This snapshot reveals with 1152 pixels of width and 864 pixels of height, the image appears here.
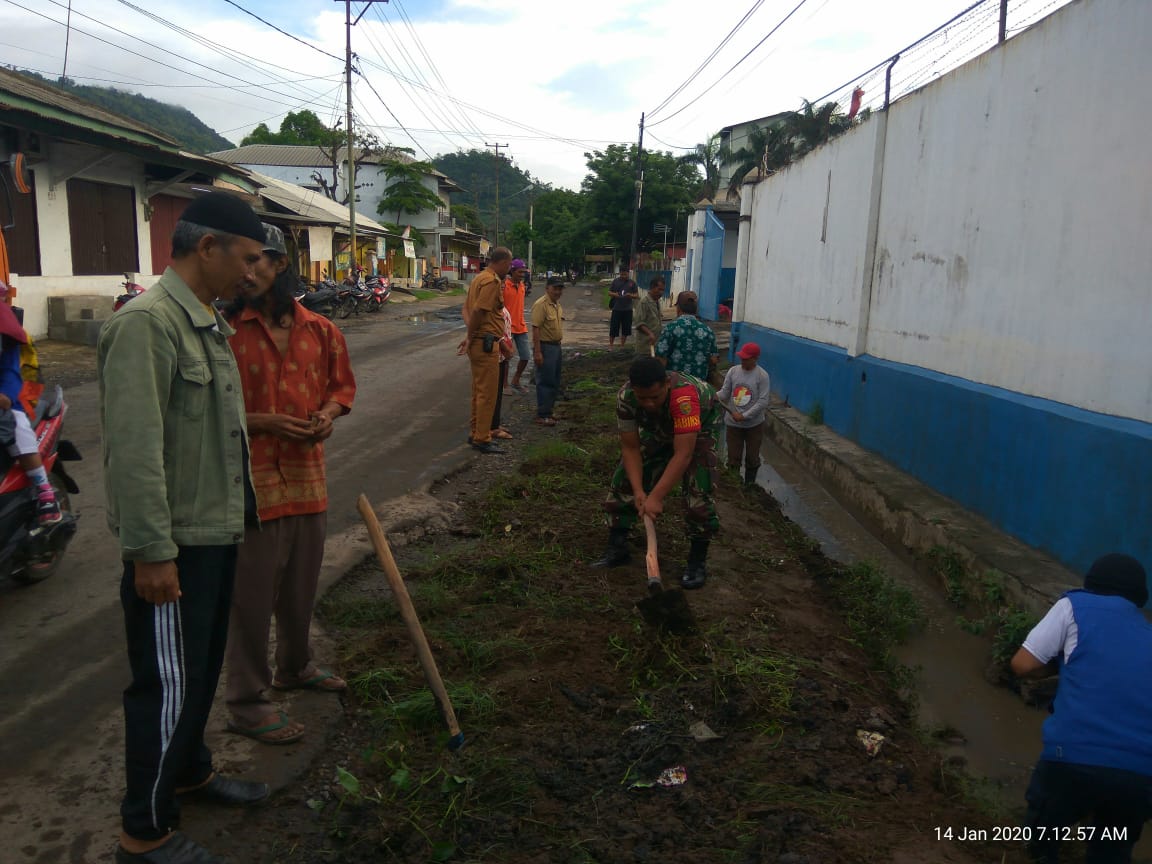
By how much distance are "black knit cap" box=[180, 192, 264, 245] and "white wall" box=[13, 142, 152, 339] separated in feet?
42.5

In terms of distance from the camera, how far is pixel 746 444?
7805mm

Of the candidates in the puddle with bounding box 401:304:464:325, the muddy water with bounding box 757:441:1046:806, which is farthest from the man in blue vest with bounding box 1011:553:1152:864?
the puddle with bounding box 401:304:464:325

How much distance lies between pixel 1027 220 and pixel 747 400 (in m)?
2.57

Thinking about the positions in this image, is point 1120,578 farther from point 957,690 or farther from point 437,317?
point 437,317

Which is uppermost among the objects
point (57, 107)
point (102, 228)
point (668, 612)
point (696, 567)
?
point (57, 107)

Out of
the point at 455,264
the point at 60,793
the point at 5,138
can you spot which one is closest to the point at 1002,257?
the point at 60,793

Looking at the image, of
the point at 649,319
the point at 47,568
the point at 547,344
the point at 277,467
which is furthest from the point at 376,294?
the point at 277,467

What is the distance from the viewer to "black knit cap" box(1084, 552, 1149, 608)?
2791 mm

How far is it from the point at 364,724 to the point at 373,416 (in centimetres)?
648

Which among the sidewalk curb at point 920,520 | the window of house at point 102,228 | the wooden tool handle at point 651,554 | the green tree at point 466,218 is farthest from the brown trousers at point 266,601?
the green tree at point 466,218

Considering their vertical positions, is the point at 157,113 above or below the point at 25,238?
above

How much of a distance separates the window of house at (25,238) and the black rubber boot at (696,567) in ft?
42.0

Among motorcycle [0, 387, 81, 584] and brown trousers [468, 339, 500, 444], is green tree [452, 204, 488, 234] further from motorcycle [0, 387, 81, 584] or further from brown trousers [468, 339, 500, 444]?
motorcycle [0, 387, 81, 584]

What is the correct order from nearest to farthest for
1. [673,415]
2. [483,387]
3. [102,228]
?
[673,415] < [483,387] < [102,228]
